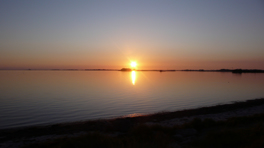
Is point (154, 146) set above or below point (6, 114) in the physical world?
above

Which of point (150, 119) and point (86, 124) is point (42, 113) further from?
point (150, 119)

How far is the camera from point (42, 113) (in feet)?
48.2

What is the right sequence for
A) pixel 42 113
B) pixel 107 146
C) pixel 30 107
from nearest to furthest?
pixel 107 146, pixel 42 113, pixel 30 107

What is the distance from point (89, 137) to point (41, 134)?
13.0ft

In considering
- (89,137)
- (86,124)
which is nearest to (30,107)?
(86,124)

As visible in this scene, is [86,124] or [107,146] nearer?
[107,146]

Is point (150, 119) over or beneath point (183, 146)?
beneath

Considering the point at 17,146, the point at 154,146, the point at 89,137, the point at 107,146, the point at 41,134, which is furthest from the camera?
the point at 41,134

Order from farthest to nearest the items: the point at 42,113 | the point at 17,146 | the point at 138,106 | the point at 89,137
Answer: the point at 138,106
the point at 42,113
the point at 17,146
the point at 89,137

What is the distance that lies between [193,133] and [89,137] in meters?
4.27

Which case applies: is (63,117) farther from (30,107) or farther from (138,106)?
(138,106)

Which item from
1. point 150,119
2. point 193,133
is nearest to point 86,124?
point 150,119

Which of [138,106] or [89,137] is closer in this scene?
[89,137]

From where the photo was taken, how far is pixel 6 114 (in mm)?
13977
